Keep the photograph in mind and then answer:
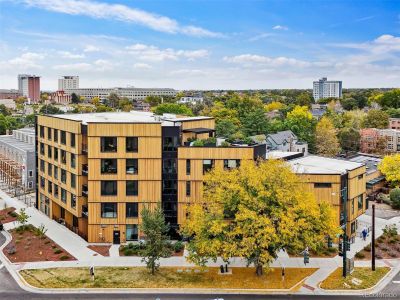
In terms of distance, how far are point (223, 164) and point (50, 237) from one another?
23.0 metres

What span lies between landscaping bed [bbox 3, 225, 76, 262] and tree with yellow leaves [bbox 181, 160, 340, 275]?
15961mm

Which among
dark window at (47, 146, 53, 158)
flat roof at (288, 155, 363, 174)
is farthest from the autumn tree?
dark window at (47, 146, 53, 158)

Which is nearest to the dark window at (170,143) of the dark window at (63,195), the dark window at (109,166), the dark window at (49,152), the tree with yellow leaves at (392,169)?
the dark window at (109,166)

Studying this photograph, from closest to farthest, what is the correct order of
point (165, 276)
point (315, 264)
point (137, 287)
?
point (137, 287), point (165, 276), point (315, 264)

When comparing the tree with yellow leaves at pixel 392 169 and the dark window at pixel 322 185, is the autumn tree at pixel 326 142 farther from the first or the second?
the dark window at pixel 322 185

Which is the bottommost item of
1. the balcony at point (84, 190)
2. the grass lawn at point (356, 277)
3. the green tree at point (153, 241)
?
the grass lawn at point (356, 277)

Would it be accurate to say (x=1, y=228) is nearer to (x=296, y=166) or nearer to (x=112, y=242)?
(x=112, y=242)

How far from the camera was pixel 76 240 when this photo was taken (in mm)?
54125

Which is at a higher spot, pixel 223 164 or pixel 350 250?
pixel 223 164

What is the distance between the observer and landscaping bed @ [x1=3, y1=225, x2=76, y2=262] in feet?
156

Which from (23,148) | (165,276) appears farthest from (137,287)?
(23,148)

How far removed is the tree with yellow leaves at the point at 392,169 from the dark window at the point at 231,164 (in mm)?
38318

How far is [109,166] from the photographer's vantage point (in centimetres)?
5284

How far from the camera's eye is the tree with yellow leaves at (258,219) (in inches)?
1537
